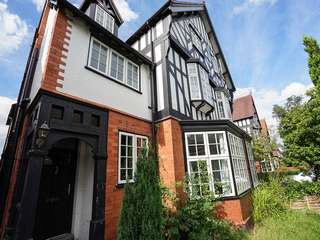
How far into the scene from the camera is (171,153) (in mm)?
5785

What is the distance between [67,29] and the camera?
463cm

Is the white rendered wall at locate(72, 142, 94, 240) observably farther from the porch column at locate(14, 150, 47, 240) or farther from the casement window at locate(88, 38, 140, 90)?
the casement window at locate(88, 38, 140, 90)

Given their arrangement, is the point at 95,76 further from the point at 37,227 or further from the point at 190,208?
the point at 190,208

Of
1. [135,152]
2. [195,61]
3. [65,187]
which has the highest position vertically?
[195,61]

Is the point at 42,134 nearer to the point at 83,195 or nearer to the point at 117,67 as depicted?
the point at 83,195

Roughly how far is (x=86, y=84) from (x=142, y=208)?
146 inches

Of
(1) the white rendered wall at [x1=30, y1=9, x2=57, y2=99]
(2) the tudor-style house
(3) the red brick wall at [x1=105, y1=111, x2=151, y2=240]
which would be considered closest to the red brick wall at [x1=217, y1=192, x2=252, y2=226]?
(2) the tudor-style house

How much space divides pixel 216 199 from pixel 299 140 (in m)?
8.80

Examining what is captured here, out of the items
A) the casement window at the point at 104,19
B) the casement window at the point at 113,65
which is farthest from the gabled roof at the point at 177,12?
the casement window at the point at 113,65

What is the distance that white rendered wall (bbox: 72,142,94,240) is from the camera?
171 inches

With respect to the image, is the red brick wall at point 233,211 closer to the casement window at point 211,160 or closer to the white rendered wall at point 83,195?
the casement window at point 211,160

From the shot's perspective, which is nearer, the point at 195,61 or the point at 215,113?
the point at 195,61

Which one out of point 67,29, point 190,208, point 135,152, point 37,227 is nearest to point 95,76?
point 67,29

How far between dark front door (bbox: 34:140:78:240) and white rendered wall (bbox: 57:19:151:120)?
5.95ft
